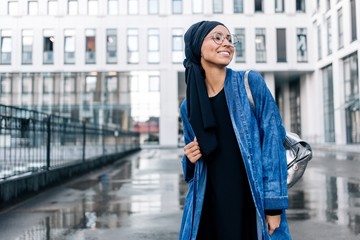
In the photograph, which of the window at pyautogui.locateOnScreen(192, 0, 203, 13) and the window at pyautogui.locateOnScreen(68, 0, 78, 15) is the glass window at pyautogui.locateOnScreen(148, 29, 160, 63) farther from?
the window at pyautogui.locateOnScreen(68, 0, 78, 15)

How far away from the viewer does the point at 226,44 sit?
2.22 m

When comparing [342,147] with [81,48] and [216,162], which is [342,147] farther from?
[216,162]

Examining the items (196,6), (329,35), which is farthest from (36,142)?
(196,6)

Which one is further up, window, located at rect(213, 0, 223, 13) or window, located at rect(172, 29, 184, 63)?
window, located at rect(213, 0, 223, 13)

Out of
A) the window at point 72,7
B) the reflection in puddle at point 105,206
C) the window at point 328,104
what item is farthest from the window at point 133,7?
the reflection in puddle at point 105,206

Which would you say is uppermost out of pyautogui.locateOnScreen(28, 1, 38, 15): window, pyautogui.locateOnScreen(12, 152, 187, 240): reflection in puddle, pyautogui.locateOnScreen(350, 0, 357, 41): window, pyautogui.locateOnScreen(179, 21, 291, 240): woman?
pyautogui.locateOnScreen(28, 1, 38, 15): window

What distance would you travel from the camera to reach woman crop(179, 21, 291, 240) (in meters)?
2.01

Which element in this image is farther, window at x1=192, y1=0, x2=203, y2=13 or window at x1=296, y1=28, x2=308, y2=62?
window at x1=192, y1=0, x2=203, y2=13

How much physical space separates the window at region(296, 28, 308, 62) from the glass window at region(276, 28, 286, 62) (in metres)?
1.40

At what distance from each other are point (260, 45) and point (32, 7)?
2325cm

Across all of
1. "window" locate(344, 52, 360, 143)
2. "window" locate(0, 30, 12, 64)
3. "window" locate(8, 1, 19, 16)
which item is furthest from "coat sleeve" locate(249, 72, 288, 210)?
"window" locate(0, 30, 12, 64)

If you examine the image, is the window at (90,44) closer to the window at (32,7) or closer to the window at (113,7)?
the window at (113,7)

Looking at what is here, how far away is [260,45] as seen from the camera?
43.1 m

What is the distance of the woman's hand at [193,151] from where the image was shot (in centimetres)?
214
